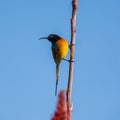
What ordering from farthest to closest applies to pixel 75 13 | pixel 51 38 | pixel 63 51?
pixel 51 38 < pixel 63 51 < pixel 75 13

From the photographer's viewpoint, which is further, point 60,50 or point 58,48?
point 58,48

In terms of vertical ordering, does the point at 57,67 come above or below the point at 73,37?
below

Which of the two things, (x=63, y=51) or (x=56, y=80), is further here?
(x=63, y=51)

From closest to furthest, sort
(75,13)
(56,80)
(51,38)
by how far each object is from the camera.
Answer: (75,13), (56,80), (51,38)

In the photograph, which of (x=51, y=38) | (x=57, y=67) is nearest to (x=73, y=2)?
(x=57, y=67)

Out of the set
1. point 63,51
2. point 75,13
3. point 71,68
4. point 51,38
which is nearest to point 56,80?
point 71,68

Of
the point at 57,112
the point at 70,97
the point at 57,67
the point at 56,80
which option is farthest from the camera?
the point at 57,67

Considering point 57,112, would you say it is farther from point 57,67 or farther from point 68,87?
point 57,67

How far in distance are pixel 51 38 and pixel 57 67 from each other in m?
1.13

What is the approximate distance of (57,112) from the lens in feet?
4.83

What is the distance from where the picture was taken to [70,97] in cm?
192

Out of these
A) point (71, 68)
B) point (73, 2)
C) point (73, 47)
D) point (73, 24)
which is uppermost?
point (73, 2)

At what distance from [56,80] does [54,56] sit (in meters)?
1.44

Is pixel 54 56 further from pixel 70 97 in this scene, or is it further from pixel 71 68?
pixel 70 97
